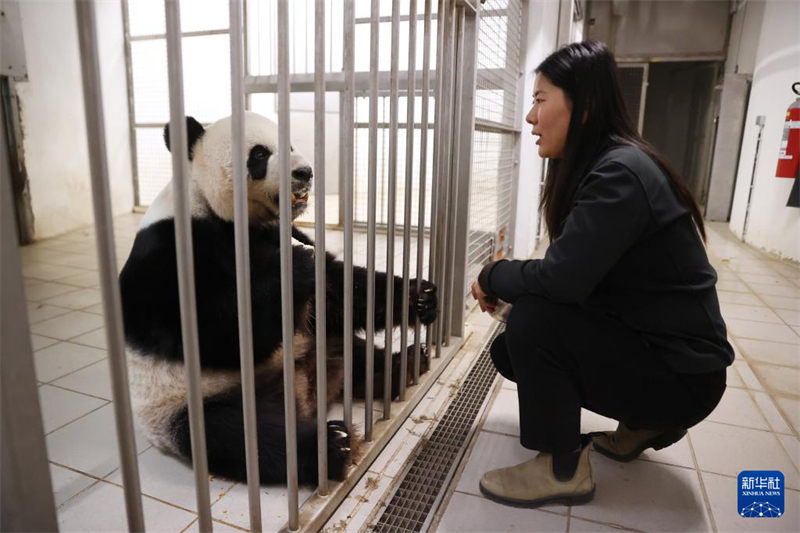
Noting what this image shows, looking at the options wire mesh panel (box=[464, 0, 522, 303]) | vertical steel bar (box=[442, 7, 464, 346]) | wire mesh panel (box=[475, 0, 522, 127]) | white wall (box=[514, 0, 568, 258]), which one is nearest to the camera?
vertical steel bar (box=[442, 7, 464, 346])

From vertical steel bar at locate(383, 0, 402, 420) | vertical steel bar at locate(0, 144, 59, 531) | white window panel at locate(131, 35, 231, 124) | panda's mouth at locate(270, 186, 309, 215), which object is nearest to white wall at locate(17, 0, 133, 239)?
white window panel at locate(131, 35, 231, 124)

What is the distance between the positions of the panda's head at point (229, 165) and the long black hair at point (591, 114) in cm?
77

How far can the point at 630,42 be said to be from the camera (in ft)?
27.7

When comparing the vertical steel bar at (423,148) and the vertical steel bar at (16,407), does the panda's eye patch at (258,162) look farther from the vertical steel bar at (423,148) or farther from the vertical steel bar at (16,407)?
the vertical steel bar at (16,407)

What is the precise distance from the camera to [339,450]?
158cm

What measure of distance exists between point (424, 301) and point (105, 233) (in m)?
1.45

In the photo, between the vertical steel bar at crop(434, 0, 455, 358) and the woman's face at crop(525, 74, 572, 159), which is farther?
the vertical steel bar at crop(434, 0, 455, 358)

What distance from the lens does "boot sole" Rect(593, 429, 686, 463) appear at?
1722 mm

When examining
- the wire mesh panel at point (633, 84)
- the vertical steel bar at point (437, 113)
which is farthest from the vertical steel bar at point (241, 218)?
the wire mesh panel at point (633, 84)

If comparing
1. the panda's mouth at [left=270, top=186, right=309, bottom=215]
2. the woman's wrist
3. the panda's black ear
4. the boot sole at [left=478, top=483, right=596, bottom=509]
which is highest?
the panda's black ear

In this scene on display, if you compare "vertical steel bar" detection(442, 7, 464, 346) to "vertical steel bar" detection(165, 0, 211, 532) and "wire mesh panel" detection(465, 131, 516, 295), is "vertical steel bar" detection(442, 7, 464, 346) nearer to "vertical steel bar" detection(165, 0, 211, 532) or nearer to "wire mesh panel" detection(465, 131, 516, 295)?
"wire mesh panel" detection(465, 131, 516, 295)

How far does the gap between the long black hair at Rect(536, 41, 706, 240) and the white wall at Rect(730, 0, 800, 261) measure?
4417 mm

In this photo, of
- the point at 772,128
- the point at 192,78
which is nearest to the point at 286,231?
the point at 192,78

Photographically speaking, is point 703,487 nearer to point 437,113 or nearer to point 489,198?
point 437,113
